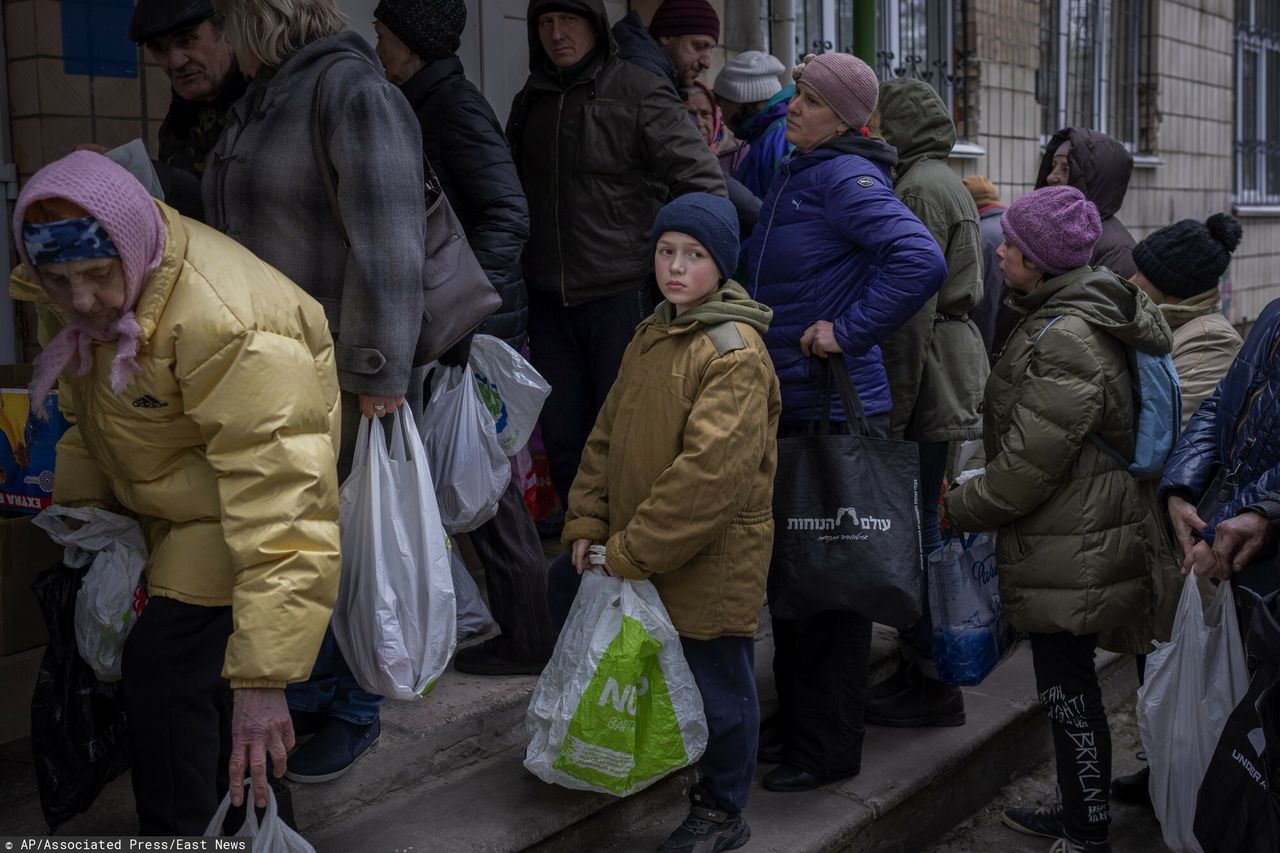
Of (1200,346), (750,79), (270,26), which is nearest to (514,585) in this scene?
(270,26)

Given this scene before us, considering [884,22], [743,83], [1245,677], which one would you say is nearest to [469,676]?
[1245,677]

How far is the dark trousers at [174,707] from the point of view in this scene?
7.73ft

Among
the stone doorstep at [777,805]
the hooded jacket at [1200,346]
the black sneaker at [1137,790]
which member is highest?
the hooded jacket at [1200,346]

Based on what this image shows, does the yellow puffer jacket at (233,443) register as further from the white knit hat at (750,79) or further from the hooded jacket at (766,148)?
the white knit hat at (750,79)

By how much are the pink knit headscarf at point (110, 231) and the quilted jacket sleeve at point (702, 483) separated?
1179mm

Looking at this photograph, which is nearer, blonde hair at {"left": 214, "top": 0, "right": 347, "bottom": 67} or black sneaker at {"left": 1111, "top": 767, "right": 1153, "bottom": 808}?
blonde hair at {"left": 214, "top": 0, "right": 347, "bottom": 67}

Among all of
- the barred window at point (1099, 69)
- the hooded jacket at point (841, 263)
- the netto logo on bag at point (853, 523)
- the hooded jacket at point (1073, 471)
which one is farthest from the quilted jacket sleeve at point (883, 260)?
the barred window at point (1099, 69)

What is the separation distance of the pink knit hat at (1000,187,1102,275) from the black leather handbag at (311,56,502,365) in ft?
4.71

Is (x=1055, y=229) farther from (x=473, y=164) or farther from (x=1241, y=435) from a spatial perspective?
(x=473, y=164)

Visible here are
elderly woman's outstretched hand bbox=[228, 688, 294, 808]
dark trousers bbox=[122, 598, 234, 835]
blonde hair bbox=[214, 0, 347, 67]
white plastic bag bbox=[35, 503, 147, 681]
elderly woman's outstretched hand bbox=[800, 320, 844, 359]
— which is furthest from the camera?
elderly woman's outstretched hand bbox=[800, 320, 844, 359]

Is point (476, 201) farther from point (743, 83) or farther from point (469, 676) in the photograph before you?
point (743, 83)

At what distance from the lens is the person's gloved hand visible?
3.42m

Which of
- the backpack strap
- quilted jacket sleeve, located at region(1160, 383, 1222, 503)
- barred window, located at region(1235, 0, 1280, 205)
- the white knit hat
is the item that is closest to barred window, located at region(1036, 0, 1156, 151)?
barred window, located at region(1235, 0, 1280, 205)

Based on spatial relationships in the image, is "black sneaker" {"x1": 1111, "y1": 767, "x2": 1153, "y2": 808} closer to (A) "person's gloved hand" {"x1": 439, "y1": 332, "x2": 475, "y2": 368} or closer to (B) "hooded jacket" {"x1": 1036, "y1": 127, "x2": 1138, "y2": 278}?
(B) "hooded jacket" {"x1": 1036, "y1": 127, "x2": 1138, "y2": 278}
